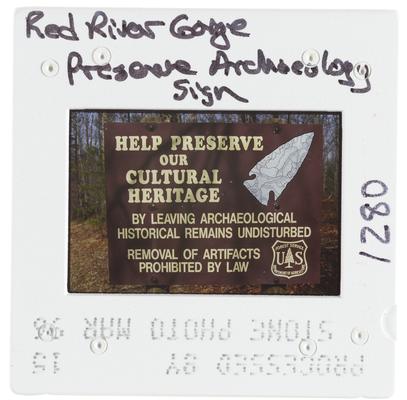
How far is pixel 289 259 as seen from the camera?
1551mm

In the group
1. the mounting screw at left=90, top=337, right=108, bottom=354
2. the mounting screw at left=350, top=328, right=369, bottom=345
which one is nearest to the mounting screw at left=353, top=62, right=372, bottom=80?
the mounting screw at left=350, top=328, right=369, bottom=345

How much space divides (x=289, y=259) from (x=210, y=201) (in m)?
0.24

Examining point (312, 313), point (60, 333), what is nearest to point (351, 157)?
point (312, 313)

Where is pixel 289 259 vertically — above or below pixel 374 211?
below

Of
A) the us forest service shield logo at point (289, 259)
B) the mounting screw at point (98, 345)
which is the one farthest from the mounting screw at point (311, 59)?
the mounting screw at point (98, 345)

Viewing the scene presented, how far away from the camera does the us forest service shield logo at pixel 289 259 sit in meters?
1.55

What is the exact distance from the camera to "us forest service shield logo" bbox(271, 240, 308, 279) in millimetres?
1548

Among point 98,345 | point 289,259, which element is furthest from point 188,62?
point 98,345

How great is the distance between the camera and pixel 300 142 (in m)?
1.55

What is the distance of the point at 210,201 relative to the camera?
1.55m

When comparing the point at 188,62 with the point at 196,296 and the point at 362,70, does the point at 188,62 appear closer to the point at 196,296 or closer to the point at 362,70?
the point at 362,70

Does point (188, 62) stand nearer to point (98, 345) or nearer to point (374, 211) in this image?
point (374, 211)

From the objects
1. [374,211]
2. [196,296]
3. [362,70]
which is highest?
[362,70]

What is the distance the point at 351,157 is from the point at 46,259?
30.3 inches
